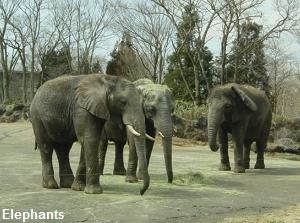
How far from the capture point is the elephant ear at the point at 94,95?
10367 mm

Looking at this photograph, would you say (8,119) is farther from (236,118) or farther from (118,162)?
(118,162)

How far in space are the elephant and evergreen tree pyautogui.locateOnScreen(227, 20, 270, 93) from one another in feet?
71.9

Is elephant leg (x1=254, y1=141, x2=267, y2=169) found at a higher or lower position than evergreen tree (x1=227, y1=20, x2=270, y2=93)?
lower

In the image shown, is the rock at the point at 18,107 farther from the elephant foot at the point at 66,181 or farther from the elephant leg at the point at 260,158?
the elephant foot at the point at 66,181

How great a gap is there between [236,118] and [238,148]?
0.79 meters

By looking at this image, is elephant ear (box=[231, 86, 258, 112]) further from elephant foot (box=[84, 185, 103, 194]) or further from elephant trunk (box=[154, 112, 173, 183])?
elephant foot (box=[84, 185, 103, 194])

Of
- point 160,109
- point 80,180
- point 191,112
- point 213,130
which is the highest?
point 191,112

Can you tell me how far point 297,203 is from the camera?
10500 millimetres

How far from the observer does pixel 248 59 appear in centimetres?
4603

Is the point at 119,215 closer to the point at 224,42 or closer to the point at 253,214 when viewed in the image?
the point at 253,214

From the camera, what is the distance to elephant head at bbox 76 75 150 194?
10328mm

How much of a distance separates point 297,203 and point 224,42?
2800 cm

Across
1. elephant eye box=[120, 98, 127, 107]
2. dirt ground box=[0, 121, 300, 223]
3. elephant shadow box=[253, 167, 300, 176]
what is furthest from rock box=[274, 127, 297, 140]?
elephant eye box=[120, 98, 127, 107]

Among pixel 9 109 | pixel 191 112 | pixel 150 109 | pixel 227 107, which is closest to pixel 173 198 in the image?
pixel 150 109
